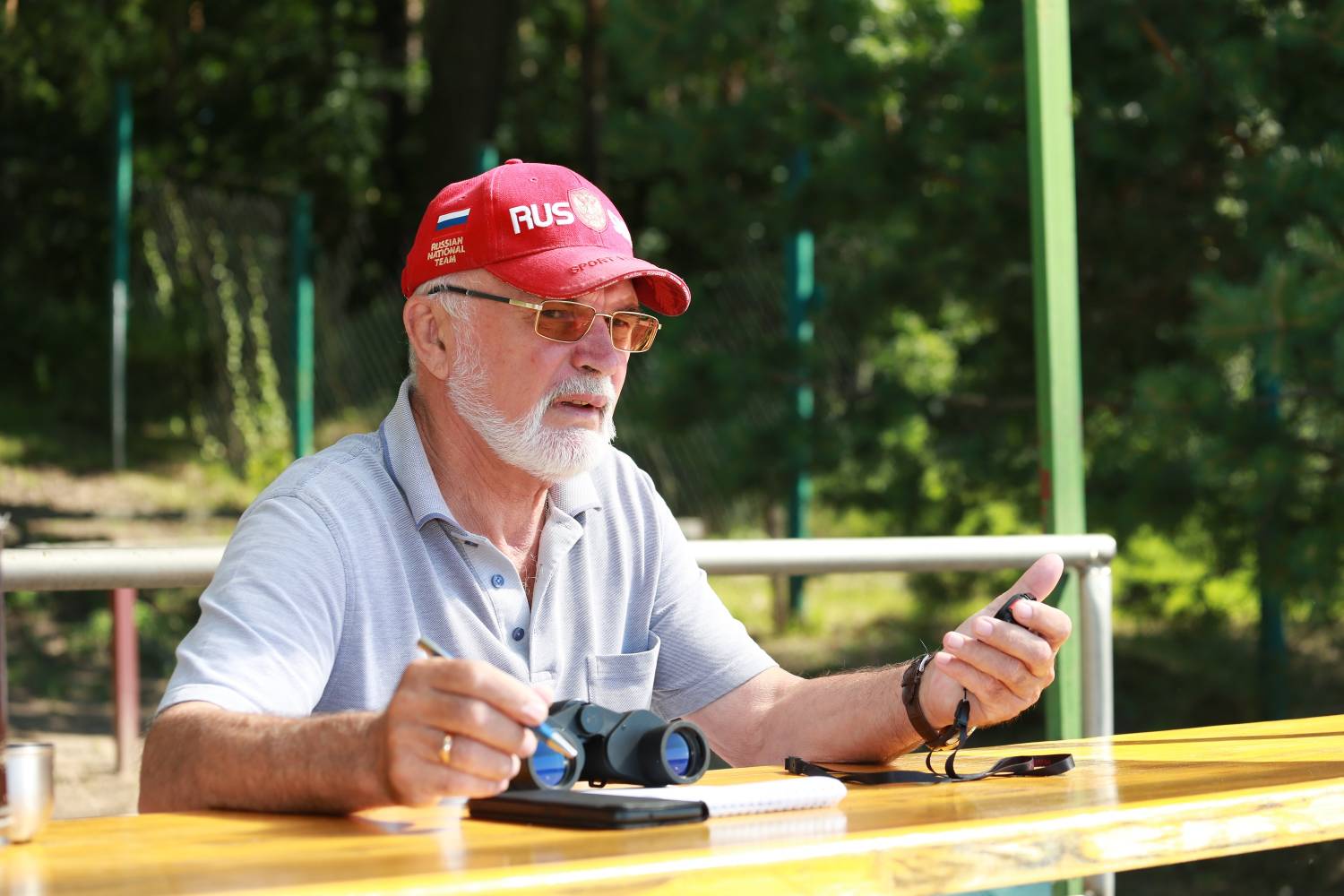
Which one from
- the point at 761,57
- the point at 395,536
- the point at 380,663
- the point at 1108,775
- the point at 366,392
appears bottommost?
the point at 1108,775

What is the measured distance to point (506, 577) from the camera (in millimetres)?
2359

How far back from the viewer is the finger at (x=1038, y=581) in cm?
208

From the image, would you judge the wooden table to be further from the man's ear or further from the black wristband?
the man's ear

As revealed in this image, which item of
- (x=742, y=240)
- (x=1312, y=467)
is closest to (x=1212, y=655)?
(x=1312, y=467)

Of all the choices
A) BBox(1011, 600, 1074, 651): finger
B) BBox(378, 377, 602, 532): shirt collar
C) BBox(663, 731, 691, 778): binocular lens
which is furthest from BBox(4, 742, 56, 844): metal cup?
BBox(1011, 600, 1074, 651): finger

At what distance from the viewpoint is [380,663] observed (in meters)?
2.19

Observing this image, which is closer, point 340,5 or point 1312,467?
point 1312,467

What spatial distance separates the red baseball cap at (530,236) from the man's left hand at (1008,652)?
2.44 ft

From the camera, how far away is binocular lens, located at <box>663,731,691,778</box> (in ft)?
5.96

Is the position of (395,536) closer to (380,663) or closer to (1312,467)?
(380,663)

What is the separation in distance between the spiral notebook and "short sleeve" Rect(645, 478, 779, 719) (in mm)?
839

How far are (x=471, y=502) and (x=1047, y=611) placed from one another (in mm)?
870

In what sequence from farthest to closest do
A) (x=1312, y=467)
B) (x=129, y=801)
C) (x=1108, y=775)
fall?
(x=129, y=801), (x=1312, y=467), (x=1108, y=775)

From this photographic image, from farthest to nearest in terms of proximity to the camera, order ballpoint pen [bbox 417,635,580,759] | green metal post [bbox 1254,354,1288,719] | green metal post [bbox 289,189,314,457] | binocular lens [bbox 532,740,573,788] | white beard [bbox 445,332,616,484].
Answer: green metal post [bbox 289,189,314,457], green metal post [bbox 1254,354,1288,719], white beard [bbox 445,332,616,484], binocular lens [bbox 532,740,573,788], ballpoint pen [bbox 417,635,580,759]
